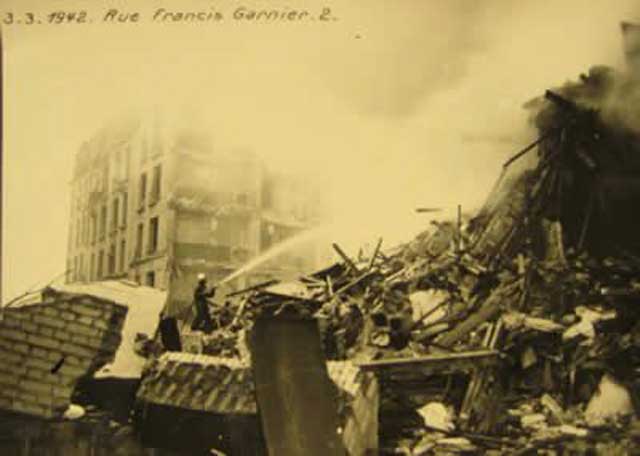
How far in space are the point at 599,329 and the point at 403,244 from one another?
1.05 metres

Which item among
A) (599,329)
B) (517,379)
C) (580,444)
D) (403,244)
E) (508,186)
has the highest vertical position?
(508,186)

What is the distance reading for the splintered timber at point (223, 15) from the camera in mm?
3930

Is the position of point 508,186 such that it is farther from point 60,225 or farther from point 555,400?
point 60,225

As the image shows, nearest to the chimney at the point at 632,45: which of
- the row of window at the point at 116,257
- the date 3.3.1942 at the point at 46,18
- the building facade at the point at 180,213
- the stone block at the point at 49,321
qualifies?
the building facade at the point at 180,213

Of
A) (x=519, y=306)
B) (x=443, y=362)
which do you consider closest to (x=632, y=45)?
(x=519, y=306)

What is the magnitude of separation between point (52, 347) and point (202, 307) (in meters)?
0.80

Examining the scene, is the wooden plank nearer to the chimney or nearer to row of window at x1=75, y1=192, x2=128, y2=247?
row of window at x1=75, y1=192, x2=128, y2=247

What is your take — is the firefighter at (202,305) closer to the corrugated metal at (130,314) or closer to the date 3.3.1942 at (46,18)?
the corrugated metal at (130,314)

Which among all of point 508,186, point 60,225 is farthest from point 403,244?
point 60,225

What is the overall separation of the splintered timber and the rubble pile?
52.9 inches

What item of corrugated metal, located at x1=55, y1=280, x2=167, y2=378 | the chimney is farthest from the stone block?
the chimney

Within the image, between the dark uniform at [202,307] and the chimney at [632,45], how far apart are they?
2.46 metres

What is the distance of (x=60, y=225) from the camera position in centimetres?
391

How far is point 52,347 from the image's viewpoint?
3.66 meters
